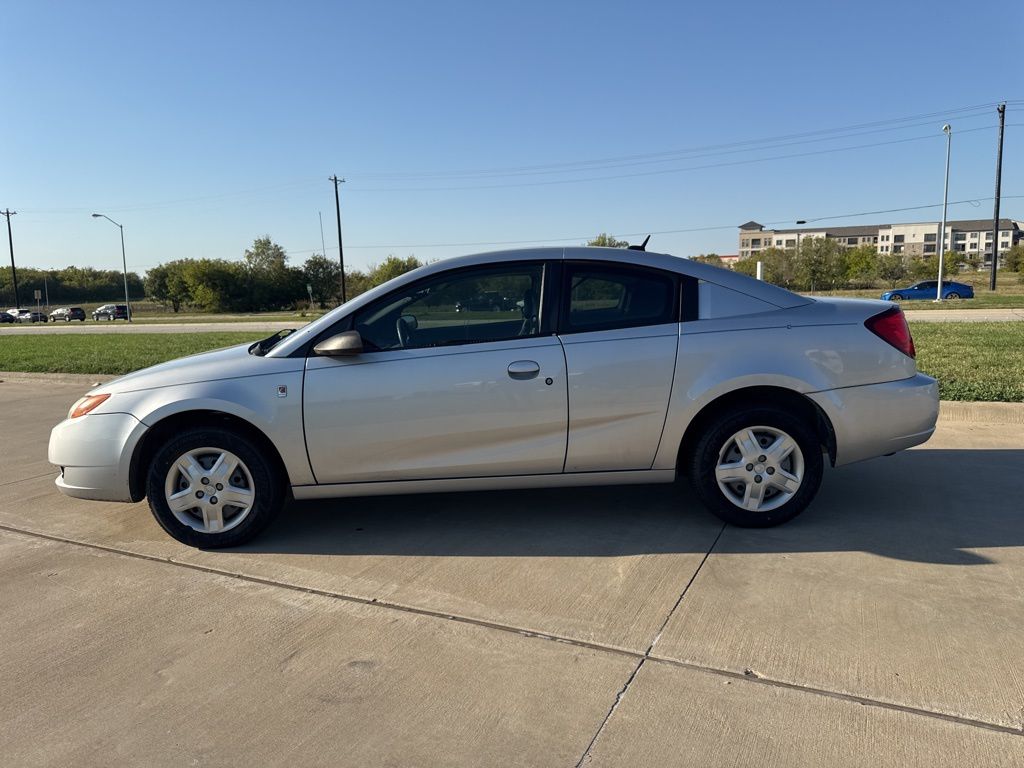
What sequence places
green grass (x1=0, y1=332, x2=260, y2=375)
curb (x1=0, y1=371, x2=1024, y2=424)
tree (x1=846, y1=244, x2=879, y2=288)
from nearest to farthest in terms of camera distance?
curb (x1=0, y1=371, x2=1024, y2=424) → green grass (x1=0, y1=332, x2=260, y2=375) → tree (x1=846, y1=244, x2=879, y2=288)

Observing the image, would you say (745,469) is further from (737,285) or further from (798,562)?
(737,285)

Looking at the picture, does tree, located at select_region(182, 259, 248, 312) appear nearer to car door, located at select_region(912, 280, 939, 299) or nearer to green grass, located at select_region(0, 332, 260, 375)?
green grass, located at select_region(0, 332, 260, 375)

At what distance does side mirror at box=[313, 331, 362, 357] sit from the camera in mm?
4051

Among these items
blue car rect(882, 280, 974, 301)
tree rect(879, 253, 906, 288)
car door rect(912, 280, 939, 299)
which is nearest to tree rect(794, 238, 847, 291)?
tree rect(879, 253, 906, 288)

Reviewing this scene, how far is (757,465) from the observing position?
4.20 metres

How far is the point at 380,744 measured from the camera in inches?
97.0

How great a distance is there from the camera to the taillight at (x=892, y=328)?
4301 millimetres

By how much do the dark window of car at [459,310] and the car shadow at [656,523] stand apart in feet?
3.73

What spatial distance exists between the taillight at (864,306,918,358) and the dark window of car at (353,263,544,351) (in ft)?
6.29

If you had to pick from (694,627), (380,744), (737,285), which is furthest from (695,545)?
(380,744)

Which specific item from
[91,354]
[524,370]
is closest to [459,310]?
[524,370]

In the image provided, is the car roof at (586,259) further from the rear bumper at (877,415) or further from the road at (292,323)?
the road at (292,323)

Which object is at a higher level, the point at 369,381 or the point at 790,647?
the point at 369,381

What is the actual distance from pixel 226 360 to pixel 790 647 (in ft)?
10.8
